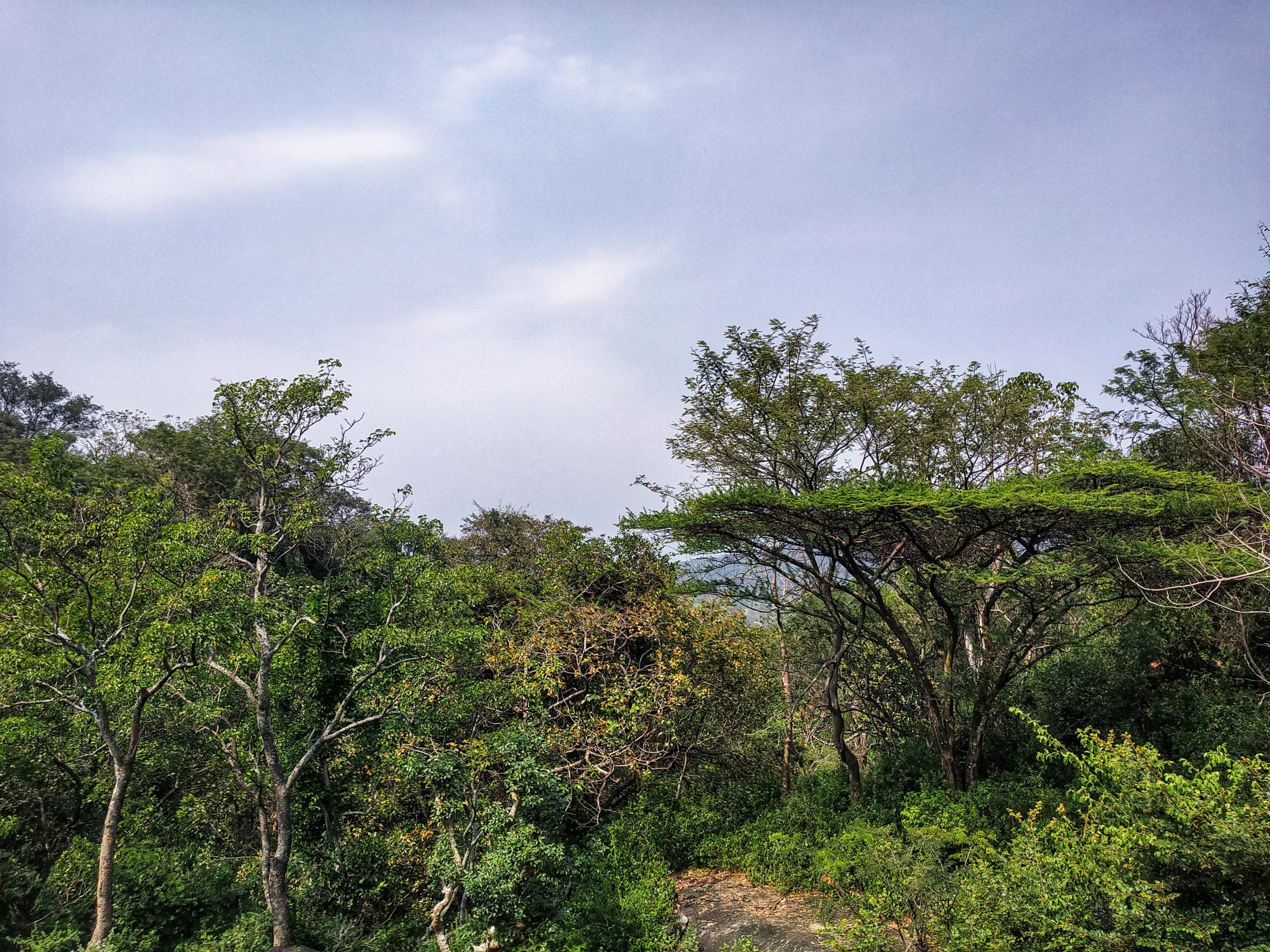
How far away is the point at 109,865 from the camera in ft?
26.8

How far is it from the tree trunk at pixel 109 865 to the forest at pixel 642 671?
52 mm

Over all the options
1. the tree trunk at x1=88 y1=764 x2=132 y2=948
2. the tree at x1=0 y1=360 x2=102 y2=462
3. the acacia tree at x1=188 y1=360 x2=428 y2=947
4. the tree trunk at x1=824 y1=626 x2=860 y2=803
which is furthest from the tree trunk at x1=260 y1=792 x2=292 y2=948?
the tree at x1=0 y1=360 x2=102 y2=462

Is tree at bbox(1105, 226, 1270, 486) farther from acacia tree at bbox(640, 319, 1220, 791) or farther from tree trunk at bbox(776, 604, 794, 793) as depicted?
tree trunk at bbox(776, 604, 794, 793)

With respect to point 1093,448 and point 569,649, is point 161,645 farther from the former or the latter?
point 1093,448

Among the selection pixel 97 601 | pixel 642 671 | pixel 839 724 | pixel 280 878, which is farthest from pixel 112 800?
pixel 839 724

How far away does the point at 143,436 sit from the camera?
2675cm

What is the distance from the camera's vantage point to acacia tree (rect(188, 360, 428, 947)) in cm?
909

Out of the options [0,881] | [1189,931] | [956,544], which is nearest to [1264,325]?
[956,544]

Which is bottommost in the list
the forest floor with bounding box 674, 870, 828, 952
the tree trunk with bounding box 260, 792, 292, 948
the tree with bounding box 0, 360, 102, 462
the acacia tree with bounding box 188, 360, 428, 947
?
the forest floor with bounding box 674, 870, 828, 952

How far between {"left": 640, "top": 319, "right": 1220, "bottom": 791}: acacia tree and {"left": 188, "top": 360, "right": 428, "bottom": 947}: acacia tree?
4.88 m

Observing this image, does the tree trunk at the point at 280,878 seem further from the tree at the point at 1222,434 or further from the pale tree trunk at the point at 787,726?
the tree at the point at 1222,434

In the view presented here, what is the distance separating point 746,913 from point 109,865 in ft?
27.6

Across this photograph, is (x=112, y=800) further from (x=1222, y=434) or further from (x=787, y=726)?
(x=1222, y=434)

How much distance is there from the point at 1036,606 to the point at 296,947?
34.4 feet
